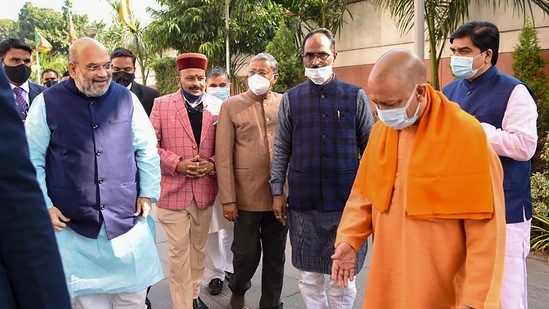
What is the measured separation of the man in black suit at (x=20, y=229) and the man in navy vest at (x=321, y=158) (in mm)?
2308

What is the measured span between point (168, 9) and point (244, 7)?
386cm

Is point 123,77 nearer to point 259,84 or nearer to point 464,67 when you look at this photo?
point 259,84

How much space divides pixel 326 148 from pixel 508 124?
1.16 meters

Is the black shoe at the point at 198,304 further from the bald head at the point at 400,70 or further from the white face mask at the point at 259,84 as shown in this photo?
the bald head at the point at 400,70

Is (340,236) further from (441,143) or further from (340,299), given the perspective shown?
(340,299)

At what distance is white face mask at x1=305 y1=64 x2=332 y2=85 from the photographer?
134 inches

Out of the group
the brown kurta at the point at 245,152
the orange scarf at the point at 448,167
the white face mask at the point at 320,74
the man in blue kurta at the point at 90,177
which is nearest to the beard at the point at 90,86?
the man in blue kurta at the point at 90,177

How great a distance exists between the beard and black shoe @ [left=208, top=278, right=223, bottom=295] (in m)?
2.29

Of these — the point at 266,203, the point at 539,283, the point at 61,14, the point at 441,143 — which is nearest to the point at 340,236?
the point at 441,143

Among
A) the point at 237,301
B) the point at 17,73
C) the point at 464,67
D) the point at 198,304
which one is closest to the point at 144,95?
the point at 17,73

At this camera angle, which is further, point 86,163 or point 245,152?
point 245,152

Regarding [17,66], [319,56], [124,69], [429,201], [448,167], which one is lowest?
[429,201]

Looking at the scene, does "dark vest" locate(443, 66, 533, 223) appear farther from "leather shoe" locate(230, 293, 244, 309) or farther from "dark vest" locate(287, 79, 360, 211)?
"leather shoe" locate(230, 293, 244, 309)

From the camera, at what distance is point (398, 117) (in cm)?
215
